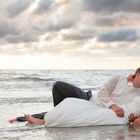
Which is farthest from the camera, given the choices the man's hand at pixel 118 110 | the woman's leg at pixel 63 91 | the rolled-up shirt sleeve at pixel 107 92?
the woman's leg at pixel 63 91

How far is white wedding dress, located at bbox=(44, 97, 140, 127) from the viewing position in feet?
19.6

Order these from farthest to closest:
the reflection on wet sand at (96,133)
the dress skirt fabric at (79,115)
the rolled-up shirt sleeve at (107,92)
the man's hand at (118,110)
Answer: the rolled-up shirt sleeve at (107,92)
the man's hand at (118,110)
the dress skirt fabric at (79,115)
the reflection on wet sand at (96,133)

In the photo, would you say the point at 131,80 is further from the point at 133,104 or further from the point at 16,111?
the point at 16,111

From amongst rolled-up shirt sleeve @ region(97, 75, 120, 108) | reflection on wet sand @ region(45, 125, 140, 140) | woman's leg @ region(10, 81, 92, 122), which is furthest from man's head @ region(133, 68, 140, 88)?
woman's leg @ region(10, 81, 92, 122)

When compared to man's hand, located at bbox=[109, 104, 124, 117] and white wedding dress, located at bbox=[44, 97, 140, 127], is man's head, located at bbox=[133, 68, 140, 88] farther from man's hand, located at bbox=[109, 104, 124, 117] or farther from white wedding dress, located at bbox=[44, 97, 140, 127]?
man's hand, located at bbox=[109, 104, 124, 117]

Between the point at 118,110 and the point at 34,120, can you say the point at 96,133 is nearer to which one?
the point at 118,110

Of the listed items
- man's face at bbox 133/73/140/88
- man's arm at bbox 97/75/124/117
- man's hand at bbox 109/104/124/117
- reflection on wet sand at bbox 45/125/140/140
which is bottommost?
reflection on wet sand at bbox 45/125/140/140

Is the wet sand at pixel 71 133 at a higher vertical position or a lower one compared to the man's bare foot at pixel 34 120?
lower

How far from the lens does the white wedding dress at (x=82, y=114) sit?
19.6 feet

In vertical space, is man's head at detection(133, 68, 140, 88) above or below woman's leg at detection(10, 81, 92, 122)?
above

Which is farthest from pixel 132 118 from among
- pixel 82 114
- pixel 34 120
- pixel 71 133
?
pixel 34 120

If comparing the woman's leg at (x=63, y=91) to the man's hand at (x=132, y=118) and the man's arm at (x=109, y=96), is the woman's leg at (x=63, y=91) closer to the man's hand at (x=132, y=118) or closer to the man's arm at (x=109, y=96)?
the man's arm at (x=109, y=96)

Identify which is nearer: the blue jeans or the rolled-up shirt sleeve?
the rolled-up shirt sleeve

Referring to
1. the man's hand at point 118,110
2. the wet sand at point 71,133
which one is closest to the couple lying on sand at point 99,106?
the man's hand at point 118,110
